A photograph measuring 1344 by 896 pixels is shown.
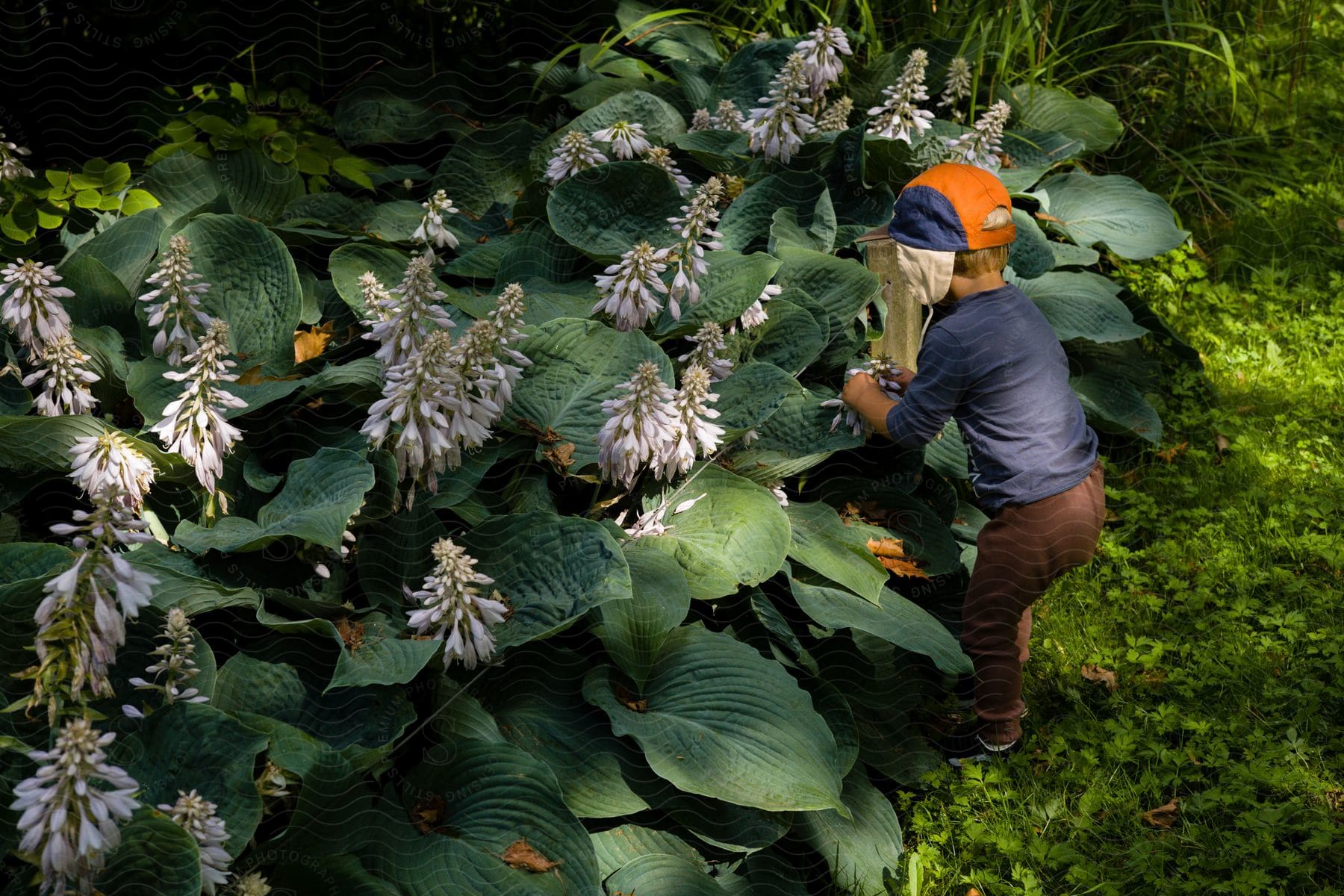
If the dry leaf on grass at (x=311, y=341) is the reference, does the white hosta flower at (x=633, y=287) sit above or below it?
above

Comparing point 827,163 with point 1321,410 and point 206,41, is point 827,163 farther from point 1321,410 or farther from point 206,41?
point 206,41

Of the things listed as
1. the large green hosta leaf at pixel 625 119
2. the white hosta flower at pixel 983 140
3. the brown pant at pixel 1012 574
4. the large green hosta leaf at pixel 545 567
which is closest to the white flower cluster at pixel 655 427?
the large green hosta leaf at pixel 545 567

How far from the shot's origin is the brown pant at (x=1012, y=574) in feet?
8.60

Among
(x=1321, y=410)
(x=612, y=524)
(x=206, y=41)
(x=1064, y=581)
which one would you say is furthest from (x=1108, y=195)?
(x=206, y=41)

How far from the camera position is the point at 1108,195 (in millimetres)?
4215

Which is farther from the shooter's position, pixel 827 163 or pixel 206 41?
pixel 206 41

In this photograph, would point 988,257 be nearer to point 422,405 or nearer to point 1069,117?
point 422,405

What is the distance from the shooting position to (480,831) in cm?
213

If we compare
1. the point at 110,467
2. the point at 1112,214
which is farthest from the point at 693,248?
the point at 1112,214

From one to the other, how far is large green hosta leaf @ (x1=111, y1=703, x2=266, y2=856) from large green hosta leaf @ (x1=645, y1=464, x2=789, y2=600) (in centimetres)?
94

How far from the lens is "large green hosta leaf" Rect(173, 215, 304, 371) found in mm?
2846

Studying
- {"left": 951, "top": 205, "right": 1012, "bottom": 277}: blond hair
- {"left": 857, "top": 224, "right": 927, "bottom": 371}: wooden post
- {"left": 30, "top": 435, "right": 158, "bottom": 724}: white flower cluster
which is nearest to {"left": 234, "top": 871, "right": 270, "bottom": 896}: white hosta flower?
{"left": 30, "top": 435, "right": 158, "bottom": 724}: white flower cluster

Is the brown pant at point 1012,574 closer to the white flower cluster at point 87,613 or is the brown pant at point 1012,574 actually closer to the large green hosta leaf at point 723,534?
the large green hosta leaf at point 723,534

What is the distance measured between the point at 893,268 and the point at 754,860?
5.02ft
